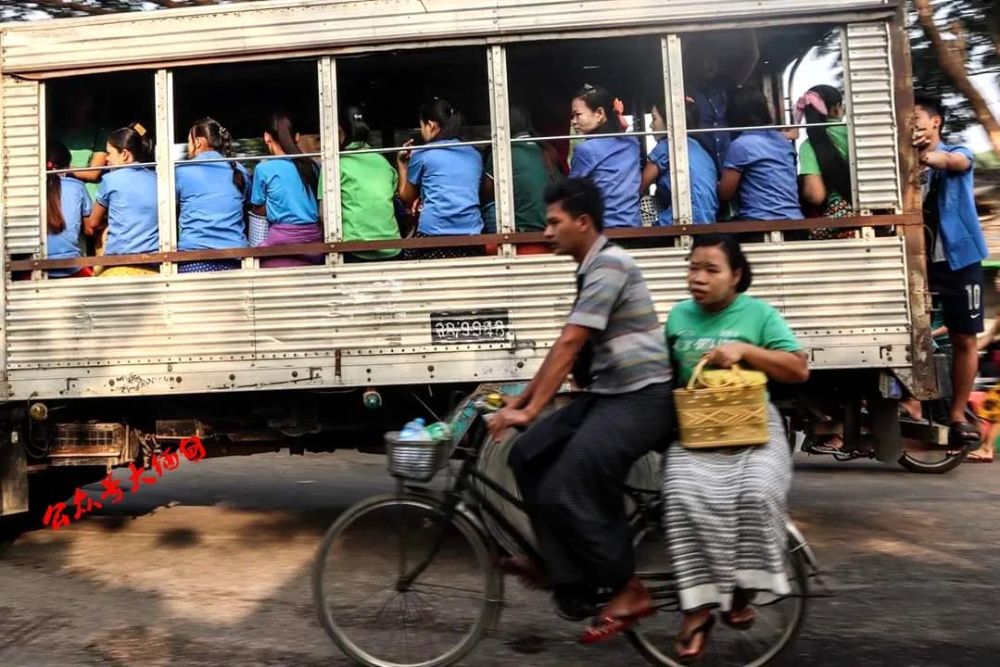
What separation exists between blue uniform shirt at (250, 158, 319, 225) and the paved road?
1.99 meters

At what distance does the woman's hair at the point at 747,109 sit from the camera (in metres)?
4.85

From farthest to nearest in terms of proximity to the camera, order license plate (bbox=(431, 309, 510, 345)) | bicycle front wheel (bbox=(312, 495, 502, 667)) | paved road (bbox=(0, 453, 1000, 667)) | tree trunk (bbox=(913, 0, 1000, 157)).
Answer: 1. tree trunk (bbox=(913, 0, 1000, 157))
2. license plate (bbox=(431, 309, 510, 345))
3. paved road (bbox=(0, 453, 1000, 667))
4. bicycle front wheel (bbox=(312, 495, 502, 667))

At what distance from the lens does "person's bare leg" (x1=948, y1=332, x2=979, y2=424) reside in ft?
16.5

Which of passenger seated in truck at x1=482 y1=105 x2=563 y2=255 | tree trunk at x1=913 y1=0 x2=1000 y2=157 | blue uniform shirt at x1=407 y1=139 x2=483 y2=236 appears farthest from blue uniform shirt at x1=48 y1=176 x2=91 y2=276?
tree trunk at x1=913 y1=0 x2=1000 y2=157

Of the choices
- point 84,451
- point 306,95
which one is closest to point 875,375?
point 306,95

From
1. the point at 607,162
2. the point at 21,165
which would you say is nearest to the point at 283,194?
the point at 21,165

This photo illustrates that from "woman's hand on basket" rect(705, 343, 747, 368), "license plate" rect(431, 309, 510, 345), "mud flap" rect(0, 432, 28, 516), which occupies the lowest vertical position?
"mud flap" rect(0, 432, 28, 516)

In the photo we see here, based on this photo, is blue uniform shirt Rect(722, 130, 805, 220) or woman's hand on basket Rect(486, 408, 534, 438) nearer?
woman's hand on basket Rect(486, 408, 534, 438)

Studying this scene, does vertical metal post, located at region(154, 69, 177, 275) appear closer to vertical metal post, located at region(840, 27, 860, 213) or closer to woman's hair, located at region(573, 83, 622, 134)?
woman's hair, located at region(573, 83, 622, 134)

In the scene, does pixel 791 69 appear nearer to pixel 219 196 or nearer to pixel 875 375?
pixel 875 375

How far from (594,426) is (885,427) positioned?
2.48m

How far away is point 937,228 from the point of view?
16.2ft

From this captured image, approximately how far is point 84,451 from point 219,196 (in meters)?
1.70

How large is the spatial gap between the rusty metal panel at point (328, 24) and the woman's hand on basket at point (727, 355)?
7.92ft
